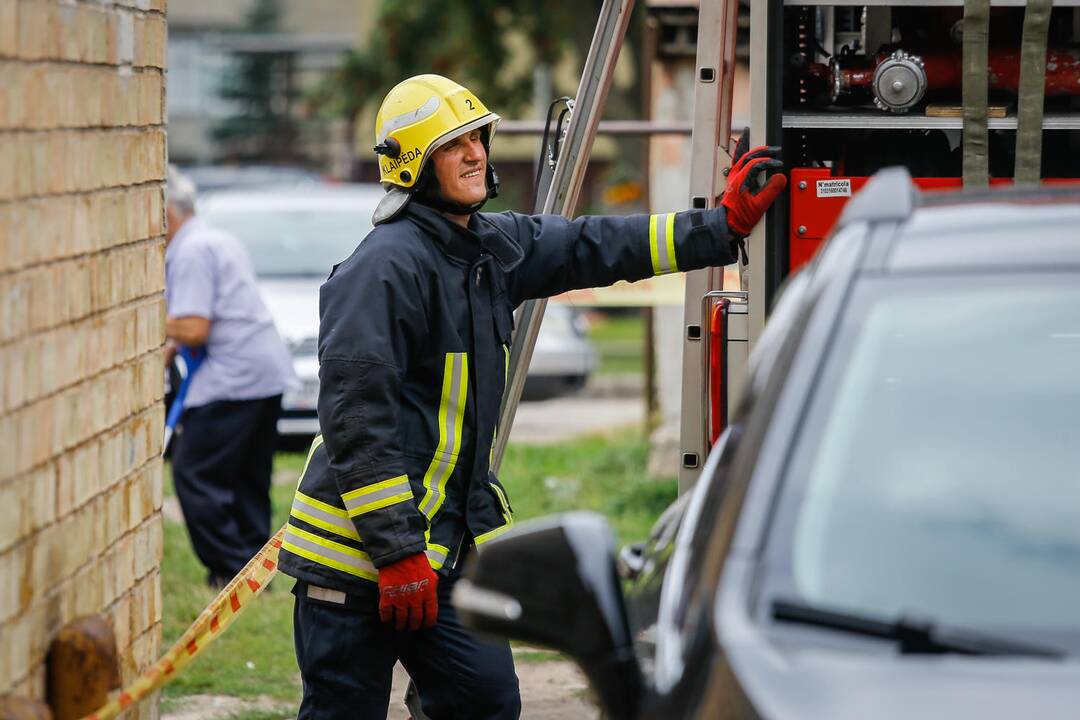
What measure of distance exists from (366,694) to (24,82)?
164 centimetres

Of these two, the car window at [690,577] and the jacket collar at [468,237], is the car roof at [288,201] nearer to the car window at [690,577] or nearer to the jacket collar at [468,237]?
the jacket collar at [468,237]

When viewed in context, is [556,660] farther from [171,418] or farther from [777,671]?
[777,671]

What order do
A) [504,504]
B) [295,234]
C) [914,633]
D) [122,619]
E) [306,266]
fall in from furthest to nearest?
[295,234]
[306,266]
[504,504]
[122,619]
[914,633]

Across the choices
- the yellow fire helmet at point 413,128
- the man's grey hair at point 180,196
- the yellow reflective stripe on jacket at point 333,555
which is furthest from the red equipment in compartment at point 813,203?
the man's grey hair at point 180,196

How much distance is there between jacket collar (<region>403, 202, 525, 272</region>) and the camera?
4.10m

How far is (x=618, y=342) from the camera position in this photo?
20859 mm

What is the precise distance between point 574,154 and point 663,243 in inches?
31.0

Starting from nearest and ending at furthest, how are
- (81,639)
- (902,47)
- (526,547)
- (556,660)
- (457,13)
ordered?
(526,547) → (81,639) → (902,47) → (556,660) → (457,13)

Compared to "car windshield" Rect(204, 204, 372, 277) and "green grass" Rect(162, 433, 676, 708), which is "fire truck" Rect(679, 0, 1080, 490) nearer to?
"green grass" Rect(162, 433, 676, 708)

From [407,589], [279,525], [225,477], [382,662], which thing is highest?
[407,589]

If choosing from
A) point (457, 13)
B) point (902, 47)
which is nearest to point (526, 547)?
point (902, 47)

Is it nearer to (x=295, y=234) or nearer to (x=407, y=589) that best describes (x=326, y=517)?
(x=407, y=589)

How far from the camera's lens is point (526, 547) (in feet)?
8.05

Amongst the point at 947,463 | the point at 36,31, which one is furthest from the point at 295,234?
the point at 947,463
